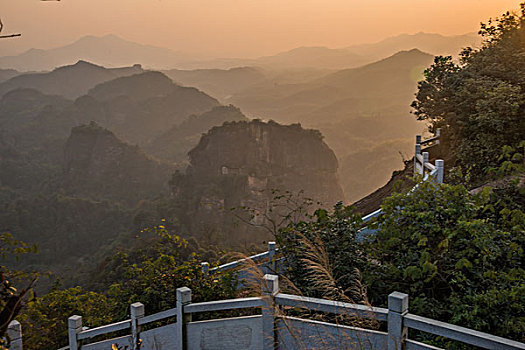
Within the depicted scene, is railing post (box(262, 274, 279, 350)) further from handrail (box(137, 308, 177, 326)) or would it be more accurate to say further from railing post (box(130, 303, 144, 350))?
railing post (box(130, 303, 144, 350))

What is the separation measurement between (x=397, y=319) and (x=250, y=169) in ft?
215

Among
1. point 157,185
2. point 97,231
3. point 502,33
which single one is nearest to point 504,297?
point 502,33

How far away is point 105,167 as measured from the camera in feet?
292

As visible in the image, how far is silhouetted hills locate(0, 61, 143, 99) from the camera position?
169 m

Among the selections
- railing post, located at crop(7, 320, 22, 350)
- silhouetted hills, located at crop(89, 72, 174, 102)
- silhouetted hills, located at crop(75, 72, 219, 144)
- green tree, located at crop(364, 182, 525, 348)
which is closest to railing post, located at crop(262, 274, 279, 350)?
green tree, located at crop(364, 182, 525, 348)

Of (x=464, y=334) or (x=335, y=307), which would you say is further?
(x=335, y=307)

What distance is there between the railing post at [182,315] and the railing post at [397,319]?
1942mm

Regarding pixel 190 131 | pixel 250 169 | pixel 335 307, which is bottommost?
pixel 250 169

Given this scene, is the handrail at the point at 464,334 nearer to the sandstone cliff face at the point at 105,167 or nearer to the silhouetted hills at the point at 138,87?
the sandstone cliff face at the point at 105,167

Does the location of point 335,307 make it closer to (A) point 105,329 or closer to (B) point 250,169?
(A) point 105,329

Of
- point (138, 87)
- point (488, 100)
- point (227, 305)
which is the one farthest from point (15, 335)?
point (138, 87)

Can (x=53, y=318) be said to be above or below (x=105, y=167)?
above

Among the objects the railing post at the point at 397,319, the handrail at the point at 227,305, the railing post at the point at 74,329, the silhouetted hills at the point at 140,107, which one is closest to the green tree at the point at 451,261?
the railing post at the point at 397,319

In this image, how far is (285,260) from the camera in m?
5.11
